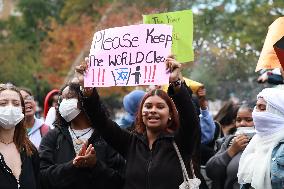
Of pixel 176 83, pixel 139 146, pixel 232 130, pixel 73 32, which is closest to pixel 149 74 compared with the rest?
pixel 176 83

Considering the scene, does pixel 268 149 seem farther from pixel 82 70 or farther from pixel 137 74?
pixel 82 70

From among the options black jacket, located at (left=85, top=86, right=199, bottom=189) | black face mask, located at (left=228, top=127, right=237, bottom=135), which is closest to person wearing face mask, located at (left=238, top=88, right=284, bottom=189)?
black jacket, located at (left=85, top=86, right=199, bottom=189)

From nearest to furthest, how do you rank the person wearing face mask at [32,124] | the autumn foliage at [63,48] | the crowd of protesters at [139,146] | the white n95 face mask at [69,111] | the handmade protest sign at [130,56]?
the crowd of protesters at [139,146]
the handmade protest sign at [130,56]
the white n95 face mask at [69,111]
the person wearing face mask at [32,124]
the autumn foliage at [63,48]

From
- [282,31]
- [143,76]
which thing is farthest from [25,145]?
[282,31]

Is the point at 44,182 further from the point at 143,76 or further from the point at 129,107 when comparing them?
the point at 129,107

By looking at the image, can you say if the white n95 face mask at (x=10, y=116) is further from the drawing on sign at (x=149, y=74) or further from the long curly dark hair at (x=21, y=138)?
the drawing on sign at (x=149, y=74)

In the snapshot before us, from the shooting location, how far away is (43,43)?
3253 centimetres

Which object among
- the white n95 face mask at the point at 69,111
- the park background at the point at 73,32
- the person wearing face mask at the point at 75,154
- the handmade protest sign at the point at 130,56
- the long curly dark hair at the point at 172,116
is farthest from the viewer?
the park background at the point at 73,32

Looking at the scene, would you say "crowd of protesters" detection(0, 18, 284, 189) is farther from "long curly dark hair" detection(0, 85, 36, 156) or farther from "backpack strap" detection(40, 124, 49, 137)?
"backpack strap" detection(40, 124, 49, 137)

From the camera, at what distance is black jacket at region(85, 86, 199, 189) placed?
15.8ft

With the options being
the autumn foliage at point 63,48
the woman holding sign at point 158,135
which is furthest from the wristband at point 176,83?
the autumn foliage at point 63,48

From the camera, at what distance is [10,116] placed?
4992 mm

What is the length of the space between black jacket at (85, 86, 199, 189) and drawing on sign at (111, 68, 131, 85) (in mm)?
251

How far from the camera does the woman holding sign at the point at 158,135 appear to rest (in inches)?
189
